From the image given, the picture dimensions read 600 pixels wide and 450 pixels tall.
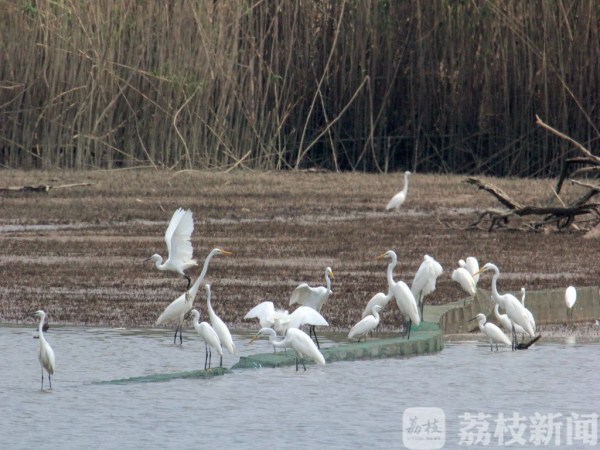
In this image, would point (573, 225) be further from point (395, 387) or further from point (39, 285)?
point (395, 387)

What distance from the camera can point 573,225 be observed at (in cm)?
1803

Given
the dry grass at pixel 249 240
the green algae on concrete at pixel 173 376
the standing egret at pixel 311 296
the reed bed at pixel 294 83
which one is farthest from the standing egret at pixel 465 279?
the reed bed at pixel 294 83

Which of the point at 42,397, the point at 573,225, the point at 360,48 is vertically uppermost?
the point at 360,48

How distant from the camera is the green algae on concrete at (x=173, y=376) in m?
9.61

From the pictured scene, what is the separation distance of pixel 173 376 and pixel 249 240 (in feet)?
23.7

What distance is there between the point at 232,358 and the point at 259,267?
398 centimetres

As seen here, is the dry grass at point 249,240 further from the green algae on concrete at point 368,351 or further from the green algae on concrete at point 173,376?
the green algae on concrete at point 173,376

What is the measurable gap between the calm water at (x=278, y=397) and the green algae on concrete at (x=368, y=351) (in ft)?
0.29

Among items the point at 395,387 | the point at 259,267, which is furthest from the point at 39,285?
the point at 395,387

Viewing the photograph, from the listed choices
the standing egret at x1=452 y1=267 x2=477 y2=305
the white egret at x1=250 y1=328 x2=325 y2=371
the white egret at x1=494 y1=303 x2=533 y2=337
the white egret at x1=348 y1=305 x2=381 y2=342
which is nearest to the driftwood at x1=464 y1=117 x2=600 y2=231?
the standing egret at x1=452 y1=267 x2=477 y2=305

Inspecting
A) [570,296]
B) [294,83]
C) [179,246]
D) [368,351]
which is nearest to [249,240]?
[179,246]

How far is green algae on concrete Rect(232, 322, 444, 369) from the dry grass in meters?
1.06

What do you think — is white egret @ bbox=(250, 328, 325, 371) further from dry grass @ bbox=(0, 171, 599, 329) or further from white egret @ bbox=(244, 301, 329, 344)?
dry grass @ bbox=(0, 171, 599, 329)

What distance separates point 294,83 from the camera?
25641 millimetres
